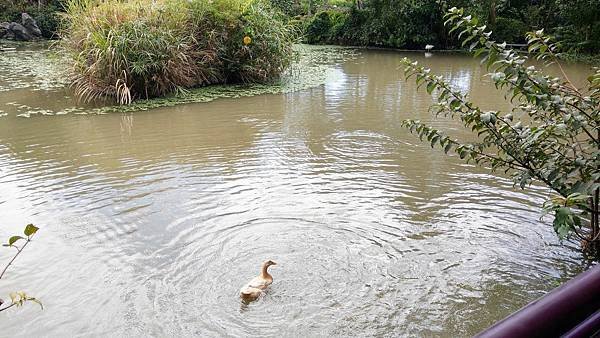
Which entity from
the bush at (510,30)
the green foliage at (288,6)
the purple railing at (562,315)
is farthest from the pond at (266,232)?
the green foliage at (288,6)

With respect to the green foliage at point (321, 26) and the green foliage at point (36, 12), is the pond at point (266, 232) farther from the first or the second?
the green foliage at point (36, 12)

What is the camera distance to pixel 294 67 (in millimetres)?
13070

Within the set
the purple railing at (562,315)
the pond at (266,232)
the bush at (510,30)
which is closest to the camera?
the purple railing at (562,315)

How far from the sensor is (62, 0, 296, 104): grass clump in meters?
9.29

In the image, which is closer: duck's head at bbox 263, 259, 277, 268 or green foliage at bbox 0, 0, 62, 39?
duck's head at bbox 263, 259, 277, 268

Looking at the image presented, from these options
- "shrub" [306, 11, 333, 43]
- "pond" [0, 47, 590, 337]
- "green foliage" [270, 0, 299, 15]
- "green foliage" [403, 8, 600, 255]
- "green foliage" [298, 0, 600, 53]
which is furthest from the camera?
"green foliage" [270, 0, 299, 15]

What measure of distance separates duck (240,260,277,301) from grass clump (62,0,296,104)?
668 centimetres

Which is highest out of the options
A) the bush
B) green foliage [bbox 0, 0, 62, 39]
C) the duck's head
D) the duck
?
green foliage [bbox 0, 0, 62, 39]

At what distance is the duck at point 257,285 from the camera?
3342 millimetres

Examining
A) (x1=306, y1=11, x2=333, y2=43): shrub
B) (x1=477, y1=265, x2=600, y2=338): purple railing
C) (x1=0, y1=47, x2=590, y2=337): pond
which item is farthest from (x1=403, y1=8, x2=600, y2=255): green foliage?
(x1=306, y1=11, x2=333, y2=43): shrub

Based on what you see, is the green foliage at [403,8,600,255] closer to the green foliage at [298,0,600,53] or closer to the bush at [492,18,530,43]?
the green foliage at [298,0,600,53]

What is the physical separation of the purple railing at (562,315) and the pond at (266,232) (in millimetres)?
2282

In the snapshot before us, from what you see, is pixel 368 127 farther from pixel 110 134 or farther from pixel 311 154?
pixel 110 134

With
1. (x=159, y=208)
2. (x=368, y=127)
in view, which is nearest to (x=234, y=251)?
(x=159, y=208)
